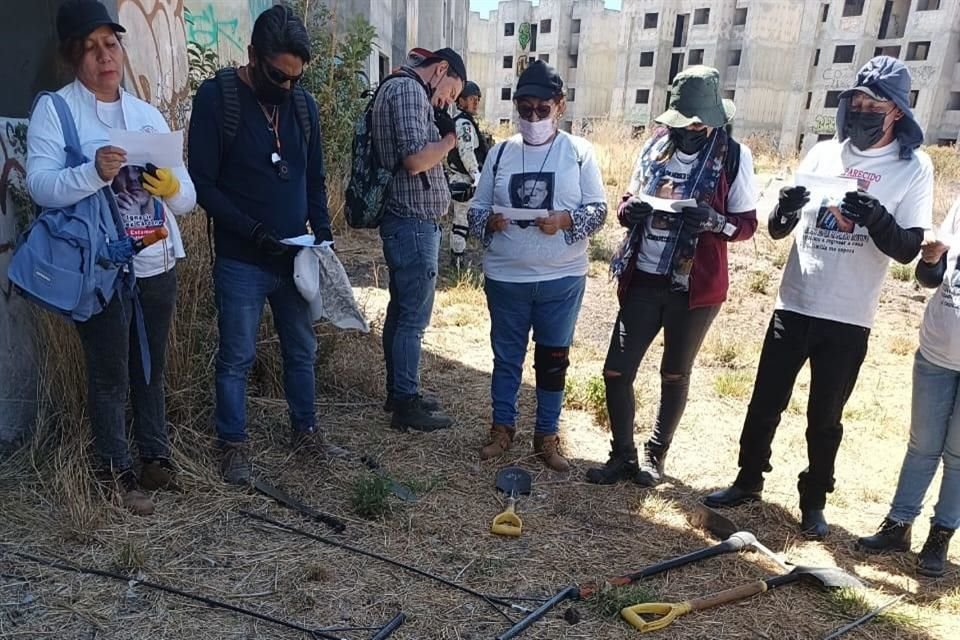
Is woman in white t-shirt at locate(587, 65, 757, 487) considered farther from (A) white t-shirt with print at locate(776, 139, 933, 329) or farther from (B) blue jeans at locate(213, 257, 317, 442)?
(B) blue jeans at locate(213, 257, 317, 442)

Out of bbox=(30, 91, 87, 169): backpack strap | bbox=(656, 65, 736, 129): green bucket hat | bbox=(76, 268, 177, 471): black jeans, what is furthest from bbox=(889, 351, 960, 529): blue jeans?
bbox=(30, 91, 87, 169): backpack strap

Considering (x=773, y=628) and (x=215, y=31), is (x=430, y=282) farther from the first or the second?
(x=215, y=31)

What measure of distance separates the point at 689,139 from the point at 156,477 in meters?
2.90

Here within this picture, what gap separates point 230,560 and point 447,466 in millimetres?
1265

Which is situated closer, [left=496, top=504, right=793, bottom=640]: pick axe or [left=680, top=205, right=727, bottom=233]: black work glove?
[left=496, top=504, right=793, bottom=640]: pick axe

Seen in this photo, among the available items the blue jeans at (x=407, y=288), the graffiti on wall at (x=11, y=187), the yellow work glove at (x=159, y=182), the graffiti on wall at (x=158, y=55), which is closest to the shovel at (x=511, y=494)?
the blue jeans at (x=407, y=288)

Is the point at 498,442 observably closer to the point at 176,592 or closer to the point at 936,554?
the point at 176,592

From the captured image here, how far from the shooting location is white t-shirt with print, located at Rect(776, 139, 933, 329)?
2670mm

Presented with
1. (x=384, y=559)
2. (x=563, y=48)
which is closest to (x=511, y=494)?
(x=384, y=559)

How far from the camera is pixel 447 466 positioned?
Result: 3.64 metres

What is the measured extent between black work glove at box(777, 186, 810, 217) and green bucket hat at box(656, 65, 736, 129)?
42cm

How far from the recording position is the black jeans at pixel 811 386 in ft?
9.32

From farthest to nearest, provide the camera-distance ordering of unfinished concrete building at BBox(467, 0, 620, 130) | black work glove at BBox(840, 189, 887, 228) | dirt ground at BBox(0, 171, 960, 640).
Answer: unfinished concrete building at BBox(467, 0, 620, 130), black work glove at BBox(840, 189, 887, 228), dirt ground at BBox(0, 171, 960, 640)

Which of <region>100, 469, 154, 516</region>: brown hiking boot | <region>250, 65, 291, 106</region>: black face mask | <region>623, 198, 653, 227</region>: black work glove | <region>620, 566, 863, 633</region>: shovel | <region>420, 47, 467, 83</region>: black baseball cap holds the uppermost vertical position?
<region>420, 47, 467, 83</region>: black baseball cap
